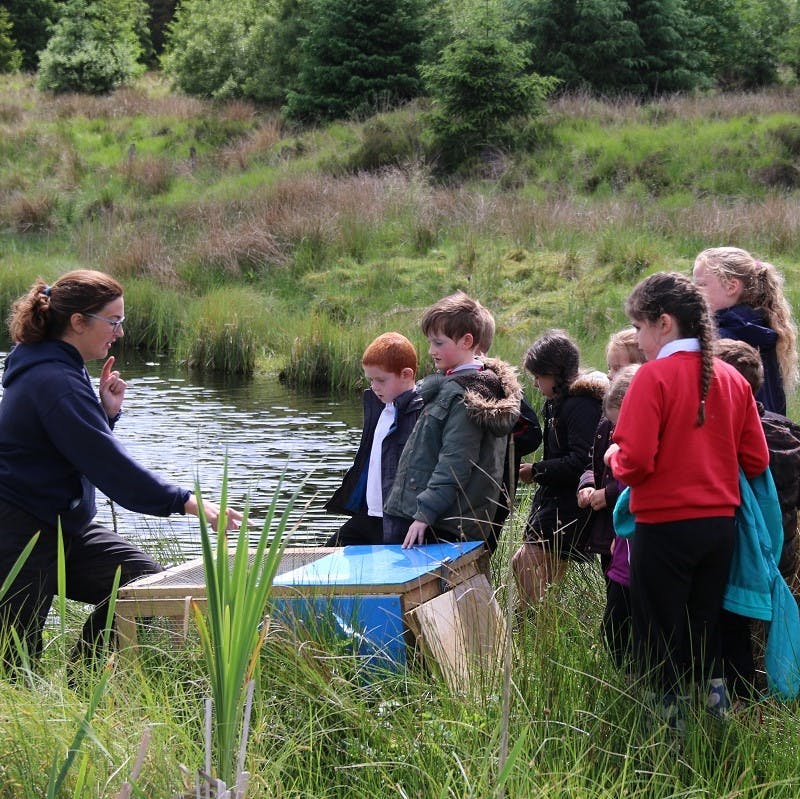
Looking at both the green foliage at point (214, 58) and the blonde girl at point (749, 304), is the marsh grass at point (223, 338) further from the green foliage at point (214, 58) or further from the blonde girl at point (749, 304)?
the green foliage at point (214, 58)

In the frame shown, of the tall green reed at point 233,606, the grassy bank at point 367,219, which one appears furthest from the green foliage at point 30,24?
the tall green reed at point 233,606

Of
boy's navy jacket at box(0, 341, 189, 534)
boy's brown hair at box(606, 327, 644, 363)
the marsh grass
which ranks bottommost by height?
the marsh grass

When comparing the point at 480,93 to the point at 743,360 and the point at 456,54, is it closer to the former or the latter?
the point at 456,54

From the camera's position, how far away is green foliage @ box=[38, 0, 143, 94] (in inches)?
1417

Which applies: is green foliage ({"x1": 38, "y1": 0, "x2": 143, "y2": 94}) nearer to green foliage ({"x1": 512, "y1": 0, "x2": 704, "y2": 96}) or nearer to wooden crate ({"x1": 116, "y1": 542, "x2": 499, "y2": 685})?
green foliage ({"x1": 512, "y1": 0, "x2": 704, "y2": 96})

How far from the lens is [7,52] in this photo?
1658 inches

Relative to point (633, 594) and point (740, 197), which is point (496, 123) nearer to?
point (740, 197)

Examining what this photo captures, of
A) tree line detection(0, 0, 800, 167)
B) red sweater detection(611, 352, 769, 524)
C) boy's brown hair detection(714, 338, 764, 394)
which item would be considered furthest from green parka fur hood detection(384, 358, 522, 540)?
tree line detection(0, 0, 800, 167)

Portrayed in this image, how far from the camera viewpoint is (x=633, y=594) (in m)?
3.66

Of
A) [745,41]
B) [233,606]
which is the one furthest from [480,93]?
[233,606]

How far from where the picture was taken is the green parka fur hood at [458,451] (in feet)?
15.1

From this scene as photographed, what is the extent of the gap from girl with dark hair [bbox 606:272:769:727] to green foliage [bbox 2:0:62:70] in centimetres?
4482

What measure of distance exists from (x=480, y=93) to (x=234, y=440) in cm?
1320

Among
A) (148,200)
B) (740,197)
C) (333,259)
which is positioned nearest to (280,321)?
(333,259)
